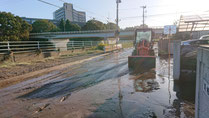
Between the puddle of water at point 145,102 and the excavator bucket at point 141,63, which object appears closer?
the puddle of water at point 145,102

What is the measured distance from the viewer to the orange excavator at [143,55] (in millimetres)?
9367

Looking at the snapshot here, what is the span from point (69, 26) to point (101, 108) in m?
88.4

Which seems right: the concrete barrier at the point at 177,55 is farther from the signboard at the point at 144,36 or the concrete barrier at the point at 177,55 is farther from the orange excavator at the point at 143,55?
the signboard at the point at 144,36

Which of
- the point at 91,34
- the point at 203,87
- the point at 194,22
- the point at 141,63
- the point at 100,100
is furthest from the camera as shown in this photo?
the point at 91,34

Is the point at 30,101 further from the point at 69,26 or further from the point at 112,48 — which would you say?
the point at 69,26

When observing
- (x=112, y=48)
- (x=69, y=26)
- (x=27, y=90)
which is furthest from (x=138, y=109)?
(x=69, y=26)

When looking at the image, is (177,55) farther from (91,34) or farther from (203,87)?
(91,34)

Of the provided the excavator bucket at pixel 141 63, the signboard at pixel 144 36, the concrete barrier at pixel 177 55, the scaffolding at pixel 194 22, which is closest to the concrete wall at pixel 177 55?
the concrete barrier at pixel 177 55

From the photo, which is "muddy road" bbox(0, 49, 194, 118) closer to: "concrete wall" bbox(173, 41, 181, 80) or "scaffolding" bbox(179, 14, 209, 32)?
"concrete wall" bbox(173, 41, 181, 80)

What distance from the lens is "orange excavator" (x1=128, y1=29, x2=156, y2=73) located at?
9.37m

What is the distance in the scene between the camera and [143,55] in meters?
10.3

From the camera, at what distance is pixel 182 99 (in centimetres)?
453

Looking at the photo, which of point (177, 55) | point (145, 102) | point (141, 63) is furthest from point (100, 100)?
point (141, 63)

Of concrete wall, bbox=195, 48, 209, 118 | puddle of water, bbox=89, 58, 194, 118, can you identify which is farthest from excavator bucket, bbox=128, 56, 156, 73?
concrete wall, bbox=195, 48, 209, 118
